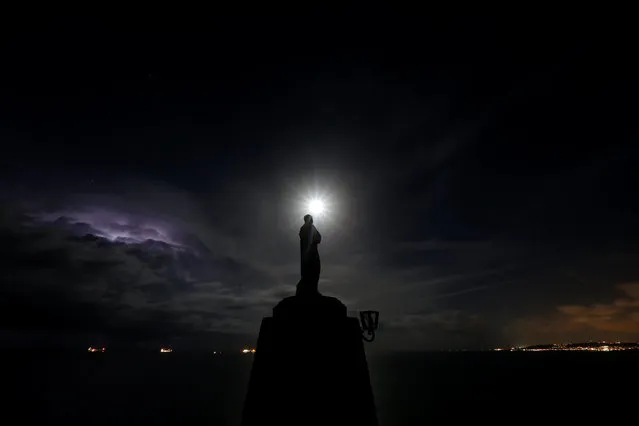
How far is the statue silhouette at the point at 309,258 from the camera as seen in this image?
31.8 feet

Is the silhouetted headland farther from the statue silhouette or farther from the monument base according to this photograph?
the statue silhouette

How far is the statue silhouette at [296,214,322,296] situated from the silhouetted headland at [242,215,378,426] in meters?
0.53

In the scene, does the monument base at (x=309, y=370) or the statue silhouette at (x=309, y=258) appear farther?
the statue silhouette at (x=309, y=258)

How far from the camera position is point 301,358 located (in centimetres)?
861

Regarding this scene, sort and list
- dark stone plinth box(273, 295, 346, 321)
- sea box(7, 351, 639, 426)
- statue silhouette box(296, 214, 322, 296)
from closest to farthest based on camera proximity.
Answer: dark stone plinth box(273, 295, 346, 321) → statue silhouette box(296, 214, 322, 296) → sea box(7, 351, 639, 426)

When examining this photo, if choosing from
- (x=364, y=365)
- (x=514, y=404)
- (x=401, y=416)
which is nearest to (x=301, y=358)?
(x=364, y=365)

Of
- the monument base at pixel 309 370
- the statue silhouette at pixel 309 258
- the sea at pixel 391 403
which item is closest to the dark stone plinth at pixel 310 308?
the monument base at pixel 309 370

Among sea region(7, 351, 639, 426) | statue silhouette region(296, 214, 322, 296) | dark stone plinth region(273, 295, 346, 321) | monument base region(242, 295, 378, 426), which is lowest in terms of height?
monument base region(242, 295, 378, 426)

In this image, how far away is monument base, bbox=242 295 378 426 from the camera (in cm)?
826

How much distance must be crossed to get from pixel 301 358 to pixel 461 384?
11252cm

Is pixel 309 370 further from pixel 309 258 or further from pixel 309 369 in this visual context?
pixel 309 258

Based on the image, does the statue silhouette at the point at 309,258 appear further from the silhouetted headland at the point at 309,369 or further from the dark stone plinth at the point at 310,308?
the silhouetted headland at the point at 309,369

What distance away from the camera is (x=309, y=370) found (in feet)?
28.0

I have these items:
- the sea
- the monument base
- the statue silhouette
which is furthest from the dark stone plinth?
the sea
